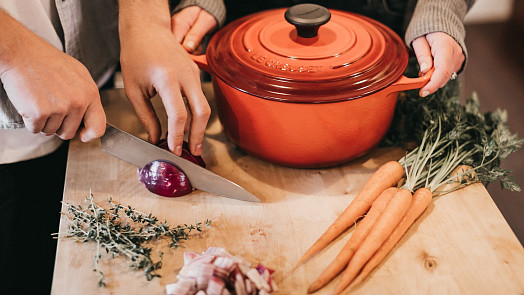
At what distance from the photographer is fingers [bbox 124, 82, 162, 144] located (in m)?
1.04

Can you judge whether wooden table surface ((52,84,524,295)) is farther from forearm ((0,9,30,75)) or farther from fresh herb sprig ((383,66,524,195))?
forearm ((0,9,30,75))

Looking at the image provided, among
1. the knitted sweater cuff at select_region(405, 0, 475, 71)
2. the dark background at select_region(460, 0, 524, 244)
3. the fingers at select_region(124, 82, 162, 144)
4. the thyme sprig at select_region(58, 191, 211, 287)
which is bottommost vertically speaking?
the dark background at select_region(460, 0, 524, 244)

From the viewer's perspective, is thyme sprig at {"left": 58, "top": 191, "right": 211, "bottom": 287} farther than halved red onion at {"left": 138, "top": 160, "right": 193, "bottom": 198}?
No

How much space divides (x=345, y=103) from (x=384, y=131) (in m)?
0.21

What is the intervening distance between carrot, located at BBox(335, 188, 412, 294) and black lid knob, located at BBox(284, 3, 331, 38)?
1.31 ft

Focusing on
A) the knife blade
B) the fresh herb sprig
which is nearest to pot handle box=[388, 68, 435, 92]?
the fresh herb sprig

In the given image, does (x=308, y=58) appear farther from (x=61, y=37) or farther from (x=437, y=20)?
(x=61, y=37)

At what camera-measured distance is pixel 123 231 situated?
3.18 feet

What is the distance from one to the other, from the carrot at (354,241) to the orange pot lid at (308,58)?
23cm

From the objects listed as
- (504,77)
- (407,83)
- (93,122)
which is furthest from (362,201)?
(504,77)

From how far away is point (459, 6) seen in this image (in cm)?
122

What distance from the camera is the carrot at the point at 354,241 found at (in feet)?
2.93

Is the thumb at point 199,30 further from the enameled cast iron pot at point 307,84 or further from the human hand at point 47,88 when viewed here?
the human hand at point 47,88

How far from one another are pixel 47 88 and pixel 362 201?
2.19 feet
